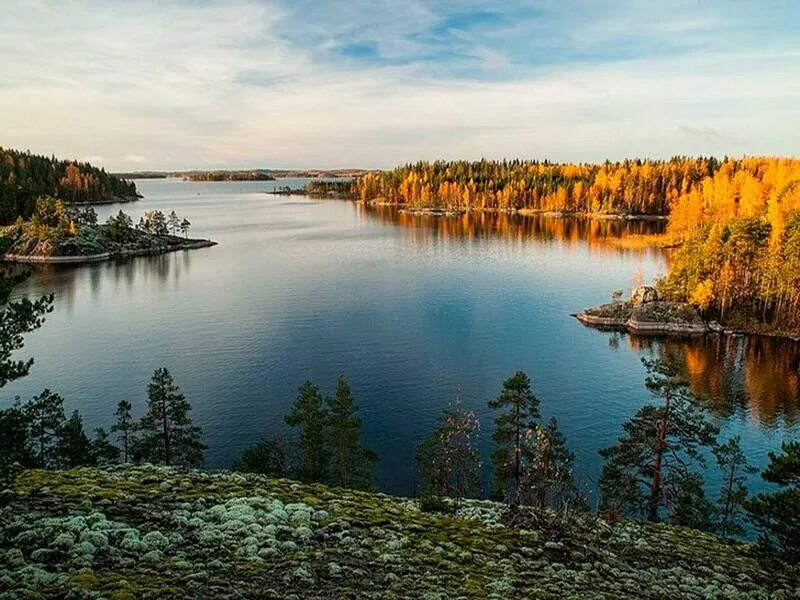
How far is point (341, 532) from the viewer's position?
19281mm

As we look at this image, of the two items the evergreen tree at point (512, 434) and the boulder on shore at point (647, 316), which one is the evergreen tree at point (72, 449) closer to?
the evergreen tree at point (512, 434)

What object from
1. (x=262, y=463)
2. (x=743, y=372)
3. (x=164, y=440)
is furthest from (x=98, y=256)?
(x=743, y=372)

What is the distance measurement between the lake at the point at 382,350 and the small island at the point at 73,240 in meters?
12.3

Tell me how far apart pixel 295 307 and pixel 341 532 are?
68.3m

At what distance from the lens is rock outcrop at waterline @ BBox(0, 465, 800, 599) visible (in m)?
14.8

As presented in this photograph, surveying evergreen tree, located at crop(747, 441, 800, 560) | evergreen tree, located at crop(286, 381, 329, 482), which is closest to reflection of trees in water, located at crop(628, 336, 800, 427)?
evergreen tree, located at crop(747, 441, 800, 560)

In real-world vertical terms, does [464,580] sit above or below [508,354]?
above

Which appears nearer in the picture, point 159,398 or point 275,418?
point 159,398

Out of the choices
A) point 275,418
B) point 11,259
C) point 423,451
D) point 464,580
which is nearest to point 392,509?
point 464,580

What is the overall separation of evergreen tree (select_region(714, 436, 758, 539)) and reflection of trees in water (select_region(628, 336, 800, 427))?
45.2ft

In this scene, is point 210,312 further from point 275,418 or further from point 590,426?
point 590,426

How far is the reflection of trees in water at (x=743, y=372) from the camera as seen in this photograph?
5291 cm

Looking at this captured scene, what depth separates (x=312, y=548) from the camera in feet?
58.5

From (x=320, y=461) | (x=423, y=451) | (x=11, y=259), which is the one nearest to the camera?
(x=320, y=461)
